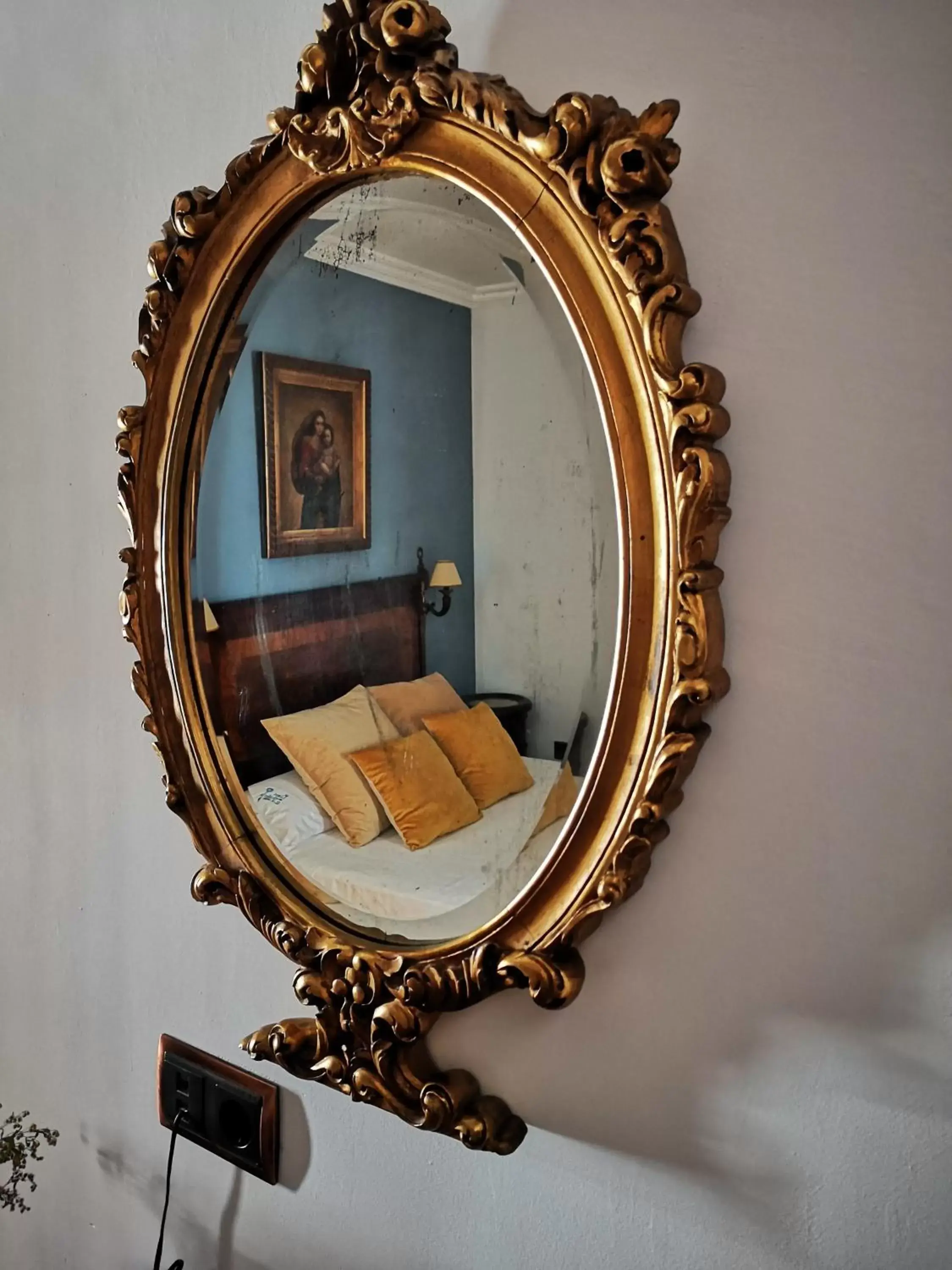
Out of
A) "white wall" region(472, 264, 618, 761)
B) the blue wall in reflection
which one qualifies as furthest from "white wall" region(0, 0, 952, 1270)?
the blue wall in reflection

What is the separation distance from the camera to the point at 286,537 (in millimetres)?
967

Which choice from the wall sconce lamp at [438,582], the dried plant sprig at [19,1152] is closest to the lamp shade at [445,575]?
Answer: the wall sconce lamp at [438,582]

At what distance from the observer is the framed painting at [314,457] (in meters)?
0.91

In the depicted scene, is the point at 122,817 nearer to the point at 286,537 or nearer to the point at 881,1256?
the point at 286,537

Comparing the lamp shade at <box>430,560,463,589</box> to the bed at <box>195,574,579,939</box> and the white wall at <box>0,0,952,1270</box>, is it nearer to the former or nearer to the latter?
the bed at <box>195,574,579,939</box>

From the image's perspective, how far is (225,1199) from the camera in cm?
116

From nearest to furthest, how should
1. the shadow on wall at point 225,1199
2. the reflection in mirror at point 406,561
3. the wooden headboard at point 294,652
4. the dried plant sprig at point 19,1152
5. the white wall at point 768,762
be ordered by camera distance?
the white wall at point 768,762
the reflection in mirror at point 406,561
the wooden headboard at point 294,652
the shadow on wall at point 225,1199
the dried plant sprig at point 19,1152

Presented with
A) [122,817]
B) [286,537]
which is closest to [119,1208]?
[122,817]

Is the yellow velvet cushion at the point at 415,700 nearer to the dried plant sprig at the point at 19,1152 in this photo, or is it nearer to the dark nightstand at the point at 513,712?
the dark nightstand at the point at 513,712

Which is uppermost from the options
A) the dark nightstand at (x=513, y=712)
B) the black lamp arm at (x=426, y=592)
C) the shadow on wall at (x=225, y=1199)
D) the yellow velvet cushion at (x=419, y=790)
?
the black lamp arm at (x=426, y=592)

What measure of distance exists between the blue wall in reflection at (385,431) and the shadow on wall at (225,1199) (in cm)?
59

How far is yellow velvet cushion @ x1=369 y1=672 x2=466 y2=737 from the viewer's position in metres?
0.87

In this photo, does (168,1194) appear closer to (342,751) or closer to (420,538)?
(342,751)

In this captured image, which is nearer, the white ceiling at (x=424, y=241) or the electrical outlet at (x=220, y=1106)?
the white ceiling at (x=424, y=241)
